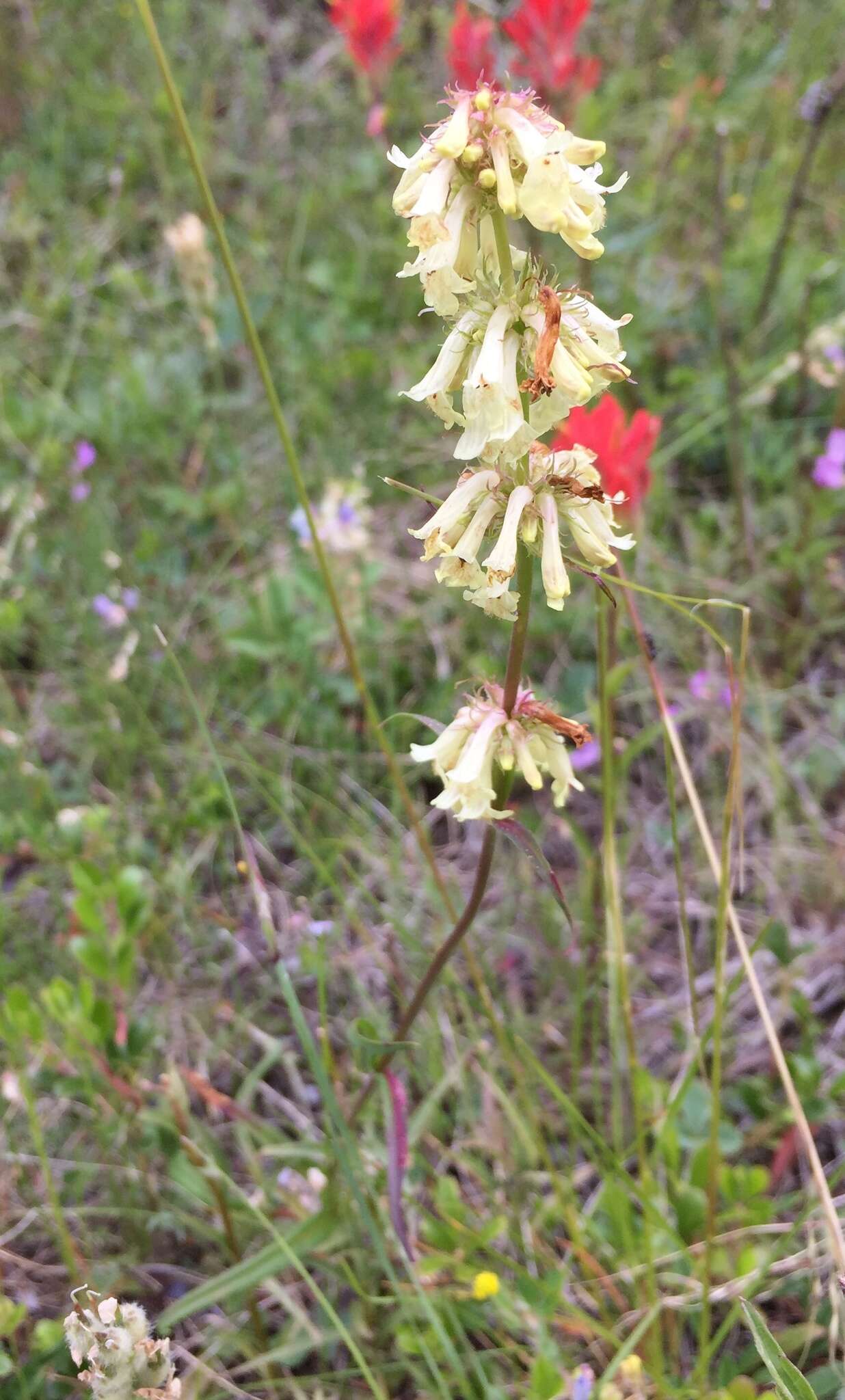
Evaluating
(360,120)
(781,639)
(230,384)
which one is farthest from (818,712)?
(360,120)

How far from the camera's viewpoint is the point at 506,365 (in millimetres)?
1016

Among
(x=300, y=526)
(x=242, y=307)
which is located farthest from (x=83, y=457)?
(x=242, y=307)

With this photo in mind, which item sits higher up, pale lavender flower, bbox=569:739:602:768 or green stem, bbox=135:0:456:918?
green stem, bbox=135:0:456:918

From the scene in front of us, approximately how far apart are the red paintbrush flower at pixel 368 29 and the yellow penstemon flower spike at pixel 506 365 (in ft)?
9.34

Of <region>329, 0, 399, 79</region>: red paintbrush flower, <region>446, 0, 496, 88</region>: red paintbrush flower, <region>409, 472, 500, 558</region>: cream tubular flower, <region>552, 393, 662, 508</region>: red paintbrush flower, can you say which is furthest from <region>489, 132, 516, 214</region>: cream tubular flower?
<region>329, 0, 399, 79</region>: red paintbrush flower

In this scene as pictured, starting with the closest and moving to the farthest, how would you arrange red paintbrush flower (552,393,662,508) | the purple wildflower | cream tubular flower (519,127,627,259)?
cream tubular flower (519,127,627,259)
red paintbrush flower (552,393,662,508)
the purple wildflower

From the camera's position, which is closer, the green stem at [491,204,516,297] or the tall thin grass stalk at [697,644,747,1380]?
the green stem at [491,204,516,297]

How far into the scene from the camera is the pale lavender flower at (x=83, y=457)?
3.00m

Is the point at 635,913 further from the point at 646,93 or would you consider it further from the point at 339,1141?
the point at 646,93

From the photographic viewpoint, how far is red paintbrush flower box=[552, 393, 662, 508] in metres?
1.75

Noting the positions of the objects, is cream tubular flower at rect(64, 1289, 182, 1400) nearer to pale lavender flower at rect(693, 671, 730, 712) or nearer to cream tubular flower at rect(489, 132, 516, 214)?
cream tubular flower at rect(489, 132, 516, 214)

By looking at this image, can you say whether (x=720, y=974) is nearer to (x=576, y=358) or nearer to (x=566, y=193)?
(x=576, y=358)

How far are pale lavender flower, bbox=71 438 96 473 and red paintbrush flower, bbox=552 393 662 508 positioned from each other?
163 cm

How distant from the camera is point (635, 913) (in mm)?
2205
